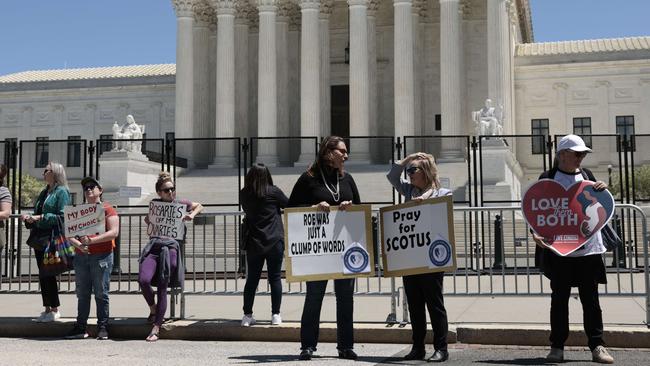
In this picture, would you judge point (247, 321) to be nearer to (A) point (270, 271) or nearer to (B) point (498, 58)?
(A) point (270, 271)

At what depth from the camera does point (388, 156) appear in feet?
133

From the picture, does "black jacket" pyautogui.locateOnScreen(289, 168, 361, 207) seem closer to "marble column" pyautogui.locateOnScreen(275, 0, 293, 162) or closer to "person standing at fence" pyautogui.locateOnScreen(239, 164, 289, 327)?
"person standing at fence" pyautogui.locateOnScreen(239, 164, 289, 327)

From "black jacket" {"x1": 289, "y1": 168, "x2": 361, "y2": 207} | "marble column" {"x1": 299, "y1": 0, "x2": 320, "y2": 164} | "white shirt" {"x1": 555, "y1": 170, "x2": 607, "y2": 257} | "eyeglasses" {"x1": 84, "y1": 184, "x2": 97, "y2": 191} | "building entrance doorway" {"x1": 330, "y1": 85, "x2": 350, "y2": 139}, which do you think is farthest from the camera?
"building entrance doorway" {"x1": 330, "y1": 85, "x2": 350, "y2": 139}

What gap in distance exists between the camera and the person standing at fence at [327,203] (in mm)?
8203

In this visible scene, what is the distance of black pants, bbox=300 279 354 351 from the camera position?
8219mm

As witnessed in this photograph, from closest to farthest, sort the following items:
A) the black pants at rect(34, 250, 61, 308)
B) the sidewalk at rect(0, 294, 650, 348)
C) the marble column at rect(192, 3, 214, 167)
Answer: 1. the sidewalk at rect(0, 294, 650, 348)
2. the black pants at rect(34, 250, 61, 308)
3. the marble column at rect(192, 3, 214, 167)

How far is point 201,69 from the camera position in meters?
47.9

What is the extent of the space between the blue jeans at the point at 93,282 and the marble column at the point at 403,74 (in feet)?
109

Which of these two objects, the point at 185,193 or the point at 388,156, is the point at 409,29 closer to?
the point at 388,156

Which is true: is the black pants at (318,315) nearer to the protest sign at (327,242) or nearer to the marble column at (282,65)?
the protest sign at (327,242)

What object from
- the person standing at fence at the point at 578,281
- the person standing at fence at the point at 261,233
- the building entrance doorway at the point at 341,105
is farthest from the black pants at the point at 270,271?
the building entrance doorway at the point at 341,105

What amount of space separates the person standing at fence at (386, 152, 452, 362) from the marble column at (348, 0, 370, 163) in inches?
1361

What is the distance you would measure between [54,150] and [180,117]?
2436 cm

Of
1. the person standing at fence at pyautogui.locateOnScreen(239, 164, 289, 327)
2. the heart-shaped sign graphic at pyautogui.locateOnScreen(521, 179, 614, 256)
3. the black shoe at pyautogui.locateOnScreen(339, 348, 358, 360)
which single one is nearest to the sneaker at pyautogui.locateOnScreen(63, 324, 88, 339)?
the person standing at fence at pyautogui.locateOnScreen(239, 164, 289, 327)
